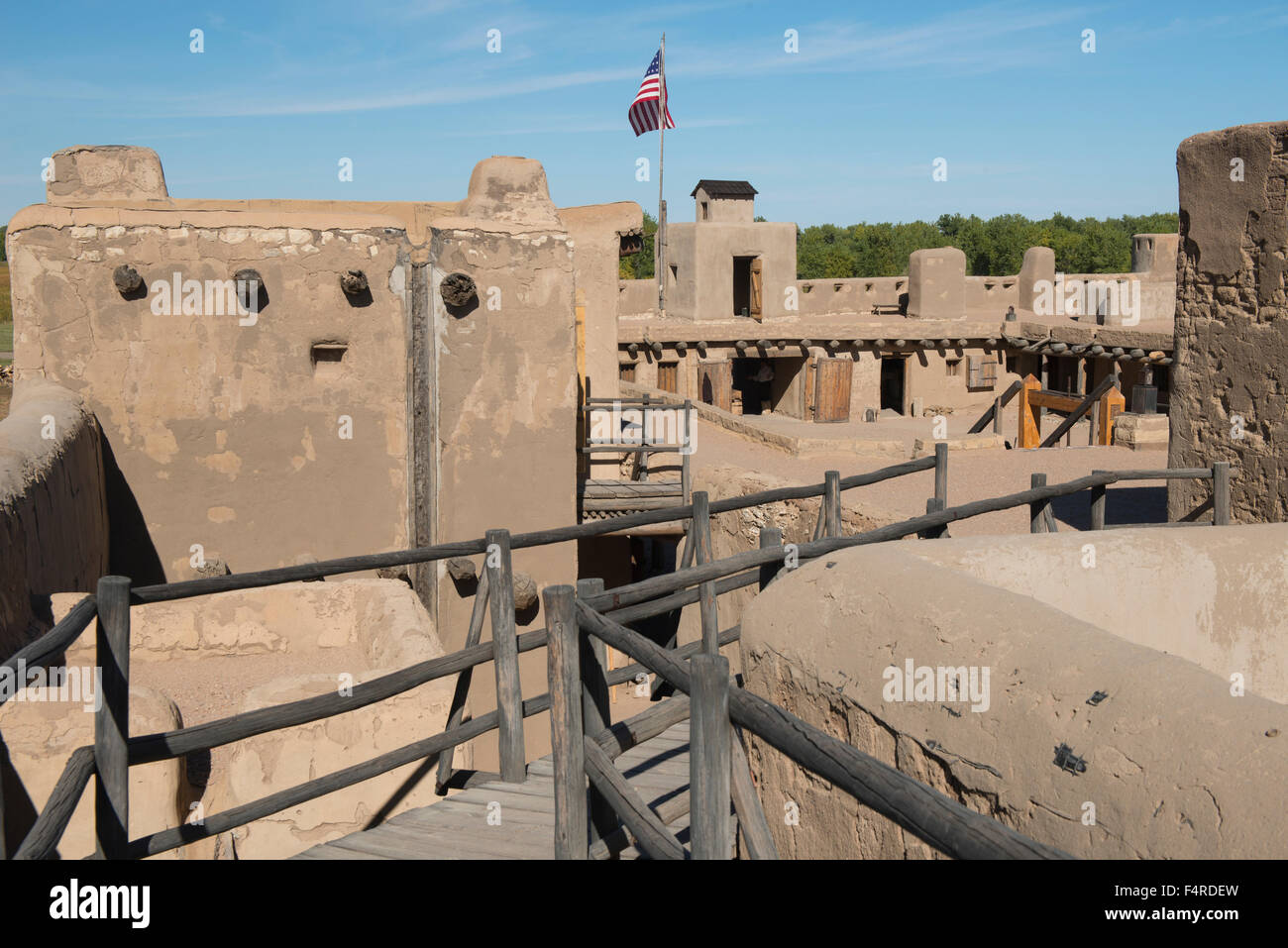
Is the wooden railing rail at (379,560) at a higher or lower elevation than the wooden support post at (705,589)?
higher

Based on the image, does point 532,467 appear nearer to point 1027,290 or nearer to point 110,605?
point 110,605

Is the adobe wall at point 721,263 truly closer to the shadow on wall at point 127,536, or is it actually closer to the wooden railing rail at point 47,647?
the shadow on wall at point 127,536

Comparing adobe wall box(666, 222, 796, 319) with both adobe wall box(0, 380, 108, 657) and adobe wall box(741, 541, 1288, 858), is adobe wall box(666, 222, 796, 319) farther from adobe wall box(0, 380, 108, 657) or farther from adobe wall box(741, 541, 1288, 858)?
adobe wall box(741, 541, 1288, 858)

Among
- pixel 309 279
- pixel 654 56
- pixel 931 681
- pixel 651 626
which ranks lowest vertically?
pixel 651 626

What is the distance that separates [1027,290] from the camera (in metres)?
32.0

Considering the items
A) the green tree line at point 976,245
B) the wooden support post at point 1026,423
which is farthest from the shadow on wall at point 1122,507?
the green tree line at point 976,245

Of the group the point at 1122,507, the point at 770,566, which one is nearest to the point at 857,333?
the point at 1122,507

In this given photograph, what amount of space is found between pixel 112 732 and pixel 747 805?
1932 millimetres

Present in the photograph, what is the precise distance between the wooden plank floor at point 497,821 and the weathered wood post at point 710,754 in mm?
1069

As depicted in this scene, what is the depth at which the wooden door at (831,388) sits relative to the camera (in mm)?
26078

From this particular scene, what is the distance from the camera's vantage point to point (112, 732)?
323 cm

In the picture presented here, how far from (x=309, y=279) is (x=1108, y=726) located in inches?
266

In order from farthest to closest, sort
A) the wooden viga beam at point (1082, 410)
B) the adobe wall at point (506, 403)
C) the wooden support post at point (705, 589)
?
the wooden viga beam at point (1082, 410), the adobe wall at point (506, 403), the wooden support post at point (705, 589)

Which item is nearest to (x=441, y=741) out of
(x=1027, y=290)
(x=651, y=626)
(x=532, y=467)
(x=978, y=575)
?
(x=978, y=575)
